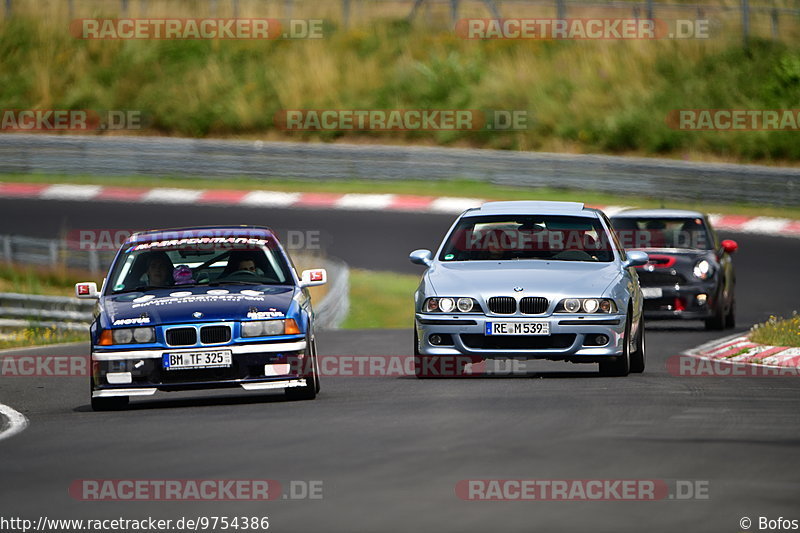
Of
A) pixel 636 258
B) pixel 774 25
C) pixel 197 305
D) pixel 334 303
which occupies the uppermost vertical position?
pixel 774 25

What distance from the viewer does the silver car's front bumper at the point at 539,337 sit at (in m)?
13.0

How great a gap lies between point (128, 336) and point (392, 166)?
71.9 ft

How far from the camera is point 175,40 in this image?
4431cm

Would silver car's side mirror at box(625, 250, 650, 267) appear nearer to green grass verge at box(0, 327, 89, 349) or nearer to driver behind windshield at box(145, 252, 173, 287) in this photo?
driver behind windshield at box(145, 252, 173, 287)

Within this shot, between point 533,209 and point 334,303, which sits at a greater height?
point 533,209

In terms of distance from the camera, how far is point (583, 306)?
13.1m

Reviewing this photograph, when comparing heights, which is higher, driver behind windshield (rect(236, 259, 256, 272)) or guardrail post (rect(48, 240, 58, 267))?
driver behind windshield (rect(236, 259, 256, 272))

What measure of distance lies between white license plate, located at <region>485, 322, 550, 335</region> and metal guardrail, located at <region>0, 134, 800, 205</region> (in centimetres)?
1755

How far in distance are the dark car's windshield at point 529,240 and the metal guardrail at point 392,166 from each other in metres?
16.2

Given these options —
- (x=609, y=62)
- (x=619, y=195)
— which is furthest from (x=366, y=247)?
(x=609, y=62)

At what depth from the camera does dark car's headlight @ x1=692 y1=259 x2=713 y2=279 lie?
19359mm

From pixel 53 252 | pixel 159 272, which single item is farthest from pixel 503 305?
pixel 53 252

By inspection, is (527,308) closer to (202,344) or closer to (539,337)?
(539,337)

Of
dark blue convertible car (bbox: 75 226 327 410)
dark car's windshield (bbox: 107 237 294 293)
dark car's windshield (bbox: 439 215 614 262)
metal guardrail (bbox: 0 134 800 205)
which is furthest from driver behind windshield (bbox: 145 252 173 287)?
metal guardrail (bbox: 0 134 800 205)
